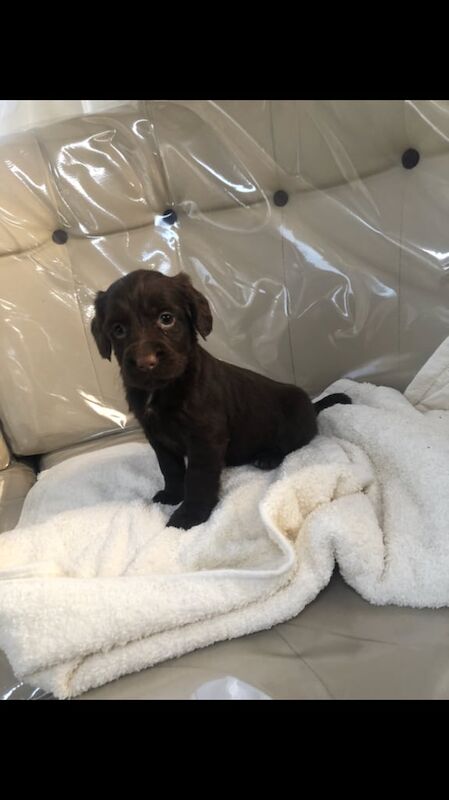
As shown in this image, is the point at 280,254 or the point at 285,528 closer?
the point at 285,528

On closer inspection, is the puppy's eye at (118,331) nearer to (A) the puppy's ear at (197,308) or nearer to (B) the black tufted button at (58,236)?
(A) the puppy's ear at (197,308)

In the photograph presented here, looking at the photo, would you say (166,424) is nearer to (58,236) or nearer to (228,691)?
(228,691)

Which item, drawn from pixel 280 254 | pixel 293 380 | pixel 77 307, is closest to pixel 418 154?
pixel 280 254

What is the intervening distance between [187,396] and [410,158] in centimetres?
111

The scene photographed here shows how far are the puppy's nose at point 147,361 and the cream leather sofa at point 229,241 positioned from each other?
771 mm

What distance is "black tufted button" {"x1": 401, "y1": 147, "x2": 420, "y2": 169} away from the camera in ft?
6.10

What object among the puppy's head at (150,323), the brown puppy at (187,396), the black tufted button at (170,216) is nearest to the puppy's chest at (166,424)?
the brown puppy at (187,396)

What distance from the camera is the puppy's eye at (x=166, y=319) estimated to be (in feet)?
4.61

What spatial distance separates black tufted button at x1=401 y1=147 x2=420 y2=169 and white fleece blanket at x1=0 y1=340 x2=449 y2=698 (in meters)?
0.63

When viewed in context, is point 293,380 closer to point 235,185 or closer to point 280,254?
point 280,254

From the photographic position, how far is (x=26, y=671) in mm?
1125

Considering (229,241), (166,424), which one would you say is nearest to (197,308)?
(166,424)
